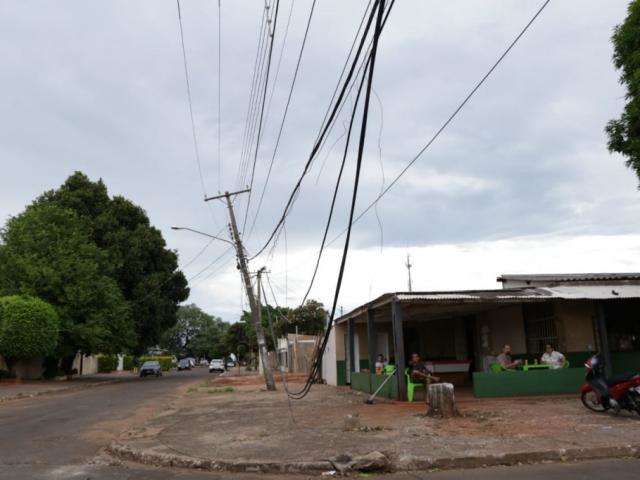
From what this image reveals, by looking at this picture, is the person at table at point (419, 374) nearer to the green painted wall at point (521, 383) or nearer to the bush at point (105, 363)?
the green painted wall at point (521, 383)

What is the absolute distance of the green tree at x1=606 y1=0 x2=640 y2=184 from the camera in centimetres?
1310

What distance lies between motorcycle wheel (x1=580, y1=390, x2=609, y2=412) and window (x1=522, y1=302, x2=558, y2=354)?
4.29m

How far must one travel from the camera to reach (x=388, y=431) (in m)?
9.70

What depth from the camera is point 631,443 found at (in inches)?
314

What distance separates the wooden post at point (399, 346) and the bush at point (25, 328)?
2282 cm

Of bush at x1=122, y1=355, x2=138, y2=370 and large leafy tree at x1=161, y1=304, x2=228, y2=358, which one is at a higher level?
large leafy tree at x1=161, y1=304, x2=228, y2=358

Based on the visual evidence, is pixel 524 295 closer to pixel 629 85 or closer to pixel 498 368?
pixel 498 368

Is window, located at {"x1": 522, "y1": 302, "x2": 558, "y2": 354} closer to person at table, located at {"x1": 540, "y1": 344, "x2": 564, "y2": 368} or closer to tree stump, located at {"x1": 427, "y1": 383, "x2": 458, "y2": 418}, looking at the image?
person at table, located at {"x1": 540, "y1": 344, "x2": 564, "y2": 368}

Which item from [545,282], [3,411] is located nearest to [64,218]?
[3,411]

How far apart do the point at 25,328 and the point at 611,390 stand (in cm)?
2813

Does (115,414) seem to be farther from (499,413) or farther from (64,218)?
(64,218)

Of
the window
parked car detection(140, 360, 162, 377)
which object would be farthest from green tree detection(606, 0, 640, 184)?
parked car detection(140, 360, 162, 377)

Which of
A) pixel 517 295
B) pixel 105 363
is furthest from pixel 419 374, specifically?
pixel 105 363

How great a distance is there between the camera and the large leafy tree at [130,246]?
131 ft
